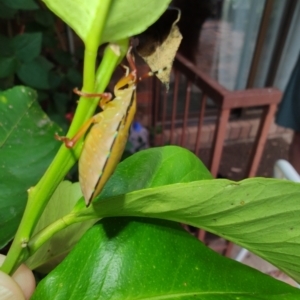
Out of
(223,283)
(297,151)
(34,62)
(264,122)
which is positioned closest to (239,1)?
(297,151)

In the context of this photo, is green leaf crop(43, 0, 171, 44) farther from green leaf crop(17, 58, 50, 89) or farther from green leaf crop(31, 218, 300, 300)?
green leaf crop(17, 58, 50, 89)

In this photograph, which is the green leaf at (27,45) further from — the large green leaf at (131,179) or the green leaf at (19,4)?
the large green leaf at (131,179)

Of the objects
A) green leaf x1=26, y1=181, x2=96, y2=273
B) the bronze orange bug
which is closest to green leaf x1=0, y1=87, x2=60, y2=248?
green leaf x1=26, y1=181, x2=96, y2=273

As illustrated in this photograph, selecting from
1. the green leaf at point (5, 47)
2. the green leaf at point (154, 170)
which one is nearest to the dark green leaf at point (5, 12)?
the green leaf at point (5, 47)

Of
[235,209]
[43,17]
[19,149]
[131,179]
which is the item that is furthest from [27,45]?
[235,209]

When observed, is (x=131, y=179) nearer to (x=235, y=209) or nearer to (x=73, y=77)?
(x=235, y=209)

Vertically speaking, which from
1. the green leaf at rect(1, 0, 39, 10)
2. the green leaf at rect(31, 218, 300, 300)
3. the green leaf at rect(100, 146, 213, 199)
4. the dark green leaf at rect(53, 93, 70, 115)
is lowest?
the dark green leaf at rect(53, 93, 70, 115)

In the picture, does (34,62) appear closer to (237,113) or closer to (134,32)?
(134,32)
